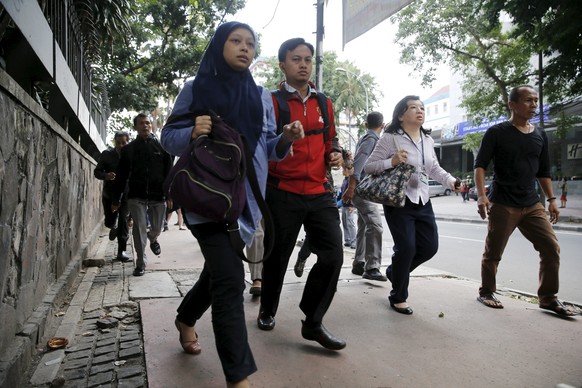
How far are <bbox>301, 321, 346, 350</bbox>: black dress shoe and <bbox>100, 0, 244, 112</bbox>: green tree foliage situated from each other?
1365 cm

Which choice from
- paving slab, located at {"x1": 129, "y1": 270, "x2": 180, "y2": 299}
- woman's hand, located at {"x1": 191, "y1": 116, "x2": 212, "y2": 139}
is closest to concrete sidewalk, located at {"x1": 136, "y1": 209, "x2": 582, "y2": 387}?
paving slab, located at {"x1": 129, "y1": 270, "x2": 180, "y2": 299}

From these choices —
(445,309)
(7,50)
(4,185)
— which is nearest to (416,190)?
(445,309)

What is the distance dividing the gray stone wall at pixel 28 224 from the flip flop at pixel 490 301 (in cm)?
346

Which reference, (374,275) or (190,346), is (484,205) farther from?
(190,346)

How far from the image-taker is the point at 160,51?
16.4 metres

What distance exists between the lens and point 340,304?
399 cm

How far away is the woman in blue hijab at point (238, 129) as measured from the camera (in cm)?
217

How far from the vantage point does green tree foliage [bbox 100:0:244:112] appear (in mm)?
15203

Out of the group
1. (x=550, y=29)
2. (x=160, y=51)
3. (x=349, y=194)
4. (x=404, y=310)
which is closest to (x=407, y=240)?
(x=404, y=310)

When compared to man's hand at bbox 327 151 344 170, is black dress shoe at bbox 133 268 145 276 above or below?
below

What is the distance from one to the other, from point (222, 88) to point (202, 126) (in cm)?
35

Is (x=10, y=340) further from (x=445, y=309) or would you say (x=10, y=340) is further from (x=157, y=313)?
(x=445, y=309)

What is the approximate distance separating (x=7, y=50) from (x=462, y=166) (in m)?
38.1

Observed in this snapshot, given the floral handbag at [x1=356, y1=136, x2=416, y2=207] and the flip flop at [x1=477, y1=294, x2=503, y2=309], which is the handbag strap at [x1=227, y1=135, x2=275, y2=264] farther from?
the flip flop at [x1=477, y1=294, x2=503, y2=309]
